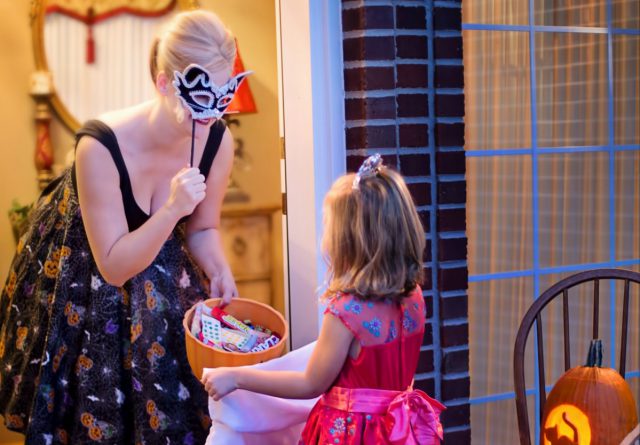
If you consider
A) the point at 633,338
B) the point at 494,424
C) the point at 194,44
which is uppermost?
the point at 194,44

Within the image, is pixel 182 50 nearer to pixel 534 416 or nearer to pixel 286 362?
pixel 286 362

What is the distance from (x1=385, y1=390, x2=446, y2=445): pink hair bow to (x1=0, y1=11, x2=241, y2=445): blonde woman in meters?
0.67

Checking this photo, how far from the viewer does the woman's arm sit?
2.19 meters

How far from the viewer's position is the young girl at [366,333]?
192 centimetres

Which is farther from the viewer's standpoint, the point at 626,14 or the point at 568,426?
the point at 626,14

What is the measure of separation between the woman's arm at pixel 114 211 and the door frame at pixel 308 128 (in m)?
0.55

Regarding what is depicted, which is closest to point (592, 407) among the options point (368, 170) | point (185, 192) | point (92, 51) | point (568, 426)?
point (568, 426)

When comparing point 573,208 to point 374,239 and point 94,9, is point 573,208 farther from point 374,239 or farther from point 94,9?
point 94,9

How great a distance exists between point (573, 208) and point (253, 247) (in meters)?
1.95

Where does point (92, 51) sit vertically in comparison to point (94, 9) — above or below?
below

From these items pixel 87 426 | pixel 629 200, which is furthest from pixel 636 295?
pixel 87 426

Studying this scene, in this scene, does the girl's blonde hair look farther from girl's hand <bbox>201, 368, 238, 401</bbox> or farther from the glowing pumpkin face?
the glowing pumpkin face

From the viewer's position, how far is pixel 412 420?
6.39 feet

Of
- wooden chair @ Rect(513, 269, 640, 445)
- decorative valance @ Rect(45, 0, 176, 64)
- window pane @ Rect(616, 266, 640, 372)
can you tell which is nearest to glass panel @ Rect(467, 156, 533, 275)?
window pane @ Rect(616, 266, 640, 372)
